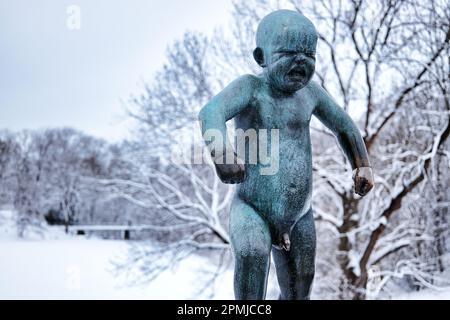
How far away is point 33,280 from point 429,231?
7305 millimetres

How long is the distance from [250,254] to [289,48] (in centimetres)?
74

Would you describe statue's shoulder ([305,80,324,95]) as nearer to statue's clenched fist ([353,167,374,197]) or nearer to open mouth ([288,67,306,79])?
open mouth ([288,67,306,79])

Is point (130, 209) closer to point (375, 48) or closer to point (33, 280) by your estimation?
point (33, 280)

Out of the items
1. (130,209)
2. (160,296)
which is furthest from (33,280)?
(130,209)

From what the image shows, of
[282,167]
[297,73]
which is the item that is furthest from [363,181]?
[297,73]

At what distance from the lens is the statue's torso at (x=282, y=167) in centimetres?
181

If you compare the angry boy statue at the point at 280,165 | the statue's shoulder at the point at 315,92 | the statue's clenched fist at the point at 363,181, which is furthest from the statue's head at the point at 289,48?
the statue's clenched fist at the point at 363,181

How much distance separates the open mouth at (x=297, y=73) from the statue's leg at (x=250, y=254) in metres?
0.52

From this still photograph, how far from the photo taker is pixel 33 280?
9.27 metres

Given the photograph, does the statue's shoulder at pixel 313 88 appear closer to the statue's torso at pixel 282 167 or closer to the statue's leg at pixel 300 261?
the statue's torso at pixel 282 167

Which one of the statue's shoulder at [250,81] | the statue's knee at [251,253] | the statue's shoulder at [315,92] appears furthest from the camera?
the statue's shoulder at [315,92]

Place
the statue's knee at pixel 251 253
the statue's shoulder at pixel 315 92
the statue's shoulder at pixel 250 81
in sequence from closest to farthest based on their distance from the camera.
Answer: the statue's knee at pixel 251 253, the statue's shoulder at pixel 250 81, the statue's shoulder at pixel 315 92

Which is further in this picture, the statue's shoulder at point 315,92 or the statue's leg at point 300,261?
the statue's shoulder at point 315,92

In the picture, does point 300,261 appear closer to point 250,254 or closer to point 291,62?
point 250,254
